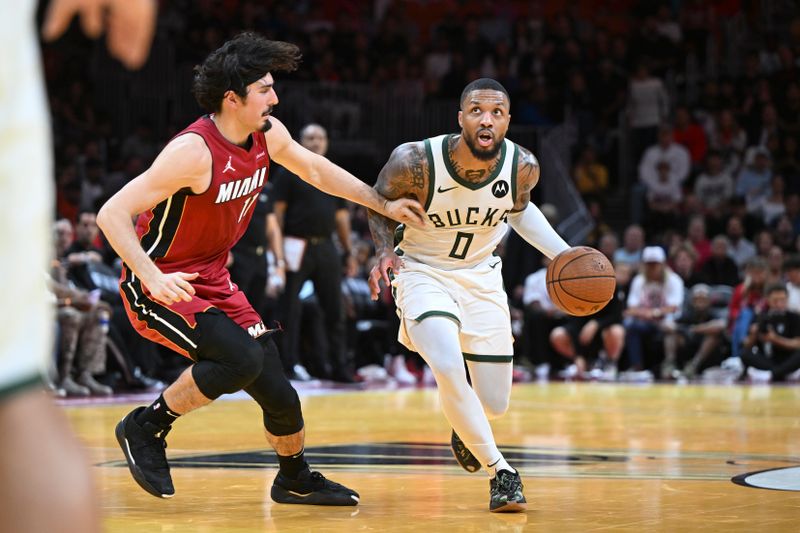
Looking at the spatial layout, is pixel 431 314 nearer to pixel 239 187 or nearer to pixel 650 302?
pixel 239 187

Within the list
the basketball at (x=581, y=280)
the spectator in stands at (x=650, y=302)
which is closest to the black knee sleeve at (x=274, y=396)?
the basketball at (x=581, y=280)

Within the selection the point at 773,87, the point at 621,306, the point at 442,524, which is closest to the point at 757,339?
the point at 621,306

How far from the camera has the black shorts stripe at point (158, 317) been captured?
559 cm

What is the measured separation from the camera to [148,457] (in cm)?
566

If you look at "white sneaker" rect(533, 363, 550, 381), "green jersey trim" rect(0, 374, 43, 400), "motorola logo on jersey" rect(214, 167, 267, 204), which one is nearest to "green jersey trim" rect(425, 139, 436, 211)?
"motorola logo on jersey" rect(214, 167, 267, 204)

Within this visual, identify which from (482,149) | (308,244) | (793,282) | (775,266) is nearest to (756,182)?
(775,266)

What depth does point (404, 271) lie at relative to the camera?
6.34 meters

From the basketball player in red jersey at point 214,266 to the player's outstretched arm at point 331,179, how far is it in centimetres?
13

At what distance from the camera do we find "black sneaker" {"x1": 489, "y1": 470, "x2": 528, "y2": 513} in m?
5.52

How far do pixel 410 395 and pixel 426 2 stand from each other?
1286 cm

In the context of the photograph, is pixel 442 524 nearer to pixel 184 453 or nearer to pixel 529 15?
pixel 184 453

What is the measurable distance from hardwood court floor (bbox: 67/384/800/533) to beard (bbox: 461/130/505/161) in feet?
5.31

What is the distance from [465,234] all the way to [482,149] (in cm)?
44

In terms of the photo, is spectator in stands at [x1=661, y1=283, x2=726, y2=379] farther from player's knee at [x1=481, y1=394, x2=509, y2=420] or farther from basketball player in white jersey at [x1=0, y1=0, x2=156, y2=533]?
basketball player in white jersey at [x1=0, y1=0, x2=156, y2=533]
